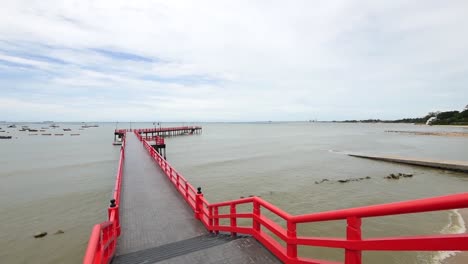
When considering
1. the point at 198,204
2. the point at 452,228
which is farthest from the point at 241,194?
the point at 452,228

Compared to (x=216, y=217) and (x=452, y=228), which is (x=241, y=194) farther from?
(x=452, y=228)

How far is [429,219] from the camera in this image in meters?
12.5

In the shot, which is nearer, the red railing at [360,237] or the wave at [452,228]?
the red railing at [360,237]

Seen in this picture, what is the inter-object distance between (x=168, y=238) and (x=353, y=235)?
537 centimetres

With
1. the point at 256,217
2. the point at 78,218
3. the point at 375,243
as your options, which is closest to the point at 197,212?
the point at 256,217

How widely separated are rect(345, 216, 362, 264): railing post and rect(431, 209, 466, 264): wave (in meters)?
8.09

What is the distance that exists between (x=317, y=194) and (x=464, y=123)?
524 feet

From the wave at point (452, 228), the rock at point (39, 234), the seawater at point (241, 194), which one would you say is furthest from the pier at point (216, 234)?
the wave at point (452, 228)

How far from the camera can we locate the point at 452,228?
11492 mm

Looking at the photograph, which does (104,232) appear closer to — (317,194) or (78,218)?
(78,218)

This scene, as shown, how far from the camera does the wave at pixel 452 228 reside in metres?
8.88

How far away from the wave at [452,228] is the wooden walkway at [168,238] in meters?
7.50

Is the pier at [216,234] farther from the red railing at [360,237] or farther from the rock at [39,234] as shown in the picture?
the rock at [39,234]

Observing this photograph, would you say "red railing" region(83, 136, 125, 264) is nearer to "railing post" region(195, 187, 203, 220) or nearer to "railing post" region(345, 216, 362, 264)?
"railing post" region(195, 187, 203, 220)
